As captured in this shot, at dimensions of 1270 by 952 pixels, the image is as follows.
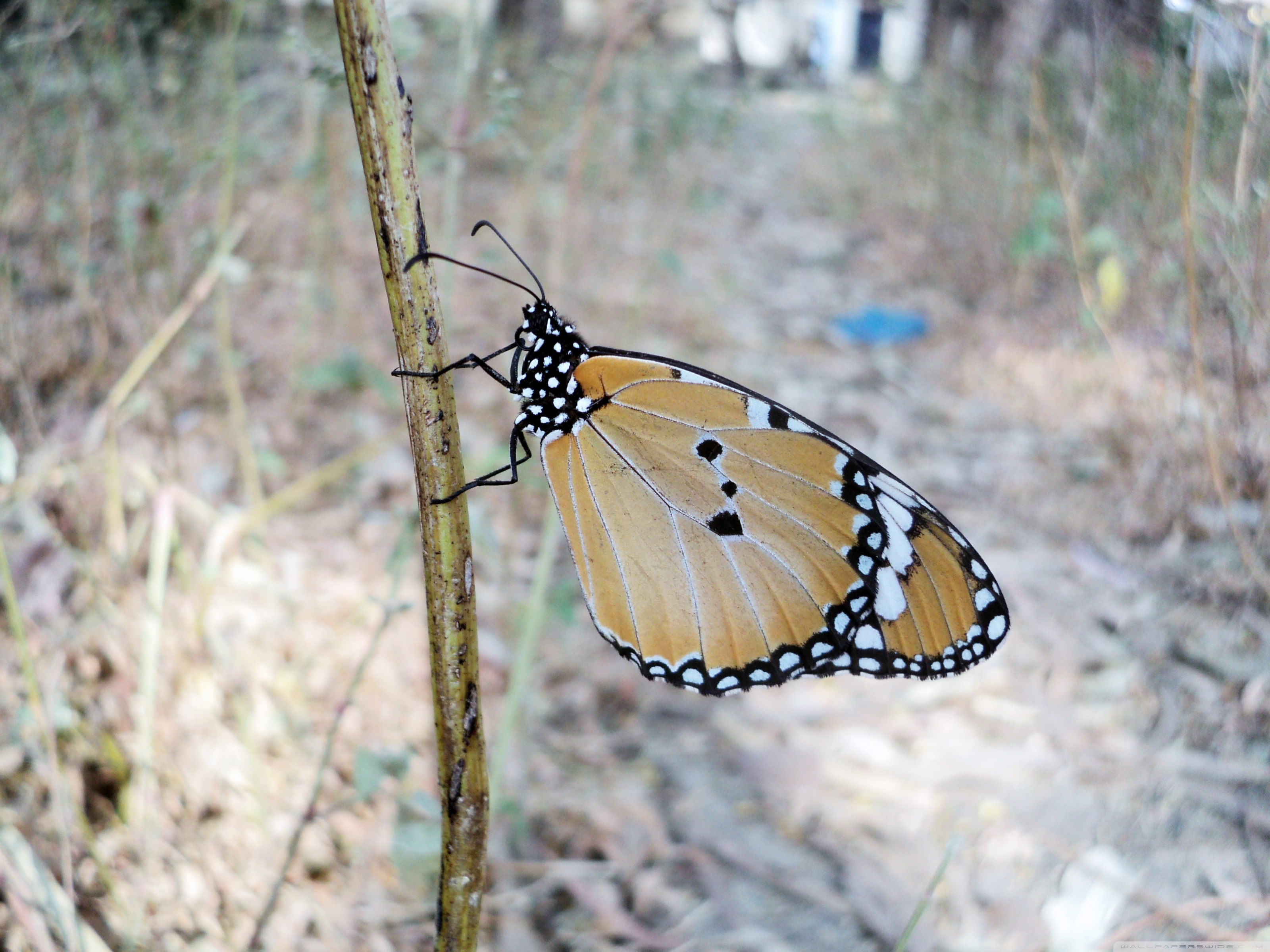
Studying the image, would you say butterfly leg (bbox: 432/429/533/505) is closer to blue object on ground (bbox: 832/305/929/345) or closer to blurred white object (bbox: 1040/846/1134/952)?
blurred white object (bbox: 1040/846/1134/952)

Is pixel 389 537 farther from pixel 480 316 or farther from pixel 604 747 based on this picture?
pixel 480 316

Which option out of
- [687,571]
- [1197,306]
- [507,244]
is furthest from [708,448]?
[1197,306]

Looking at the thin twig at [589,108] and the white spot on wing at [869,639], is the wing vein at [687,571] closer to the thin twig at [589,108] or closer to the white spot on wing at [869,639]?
the white spot on wing at [869,639]

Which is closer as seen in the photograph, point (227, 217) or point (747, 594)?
point (747, 594)

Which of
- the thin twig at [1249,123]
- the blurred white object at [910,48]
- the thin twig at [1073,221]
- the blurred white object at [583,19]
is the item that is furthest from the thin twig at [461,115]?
the blurred white object at [910,48]

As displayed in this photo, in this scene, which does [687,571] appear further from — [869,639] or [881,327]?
[881,327]

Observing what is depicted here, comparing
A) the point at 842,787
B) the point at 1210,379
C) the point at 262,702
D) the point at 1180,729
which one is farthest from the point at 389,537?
the point at 1210,379
